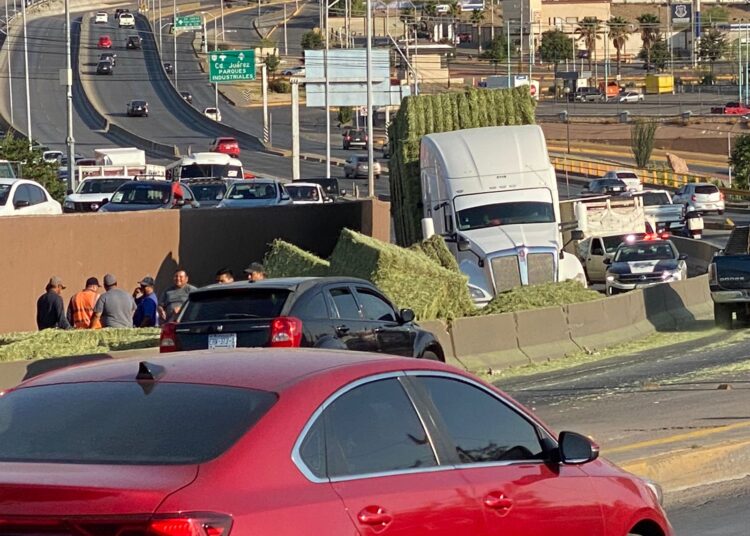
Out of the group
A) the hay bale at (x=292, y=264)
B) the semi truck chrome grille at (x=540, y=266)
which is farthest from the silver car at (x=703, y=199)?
the hay bale at (x=292, y=264)

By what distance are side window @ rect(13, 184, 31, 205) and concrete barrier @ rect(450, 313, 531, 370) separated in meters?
12.4

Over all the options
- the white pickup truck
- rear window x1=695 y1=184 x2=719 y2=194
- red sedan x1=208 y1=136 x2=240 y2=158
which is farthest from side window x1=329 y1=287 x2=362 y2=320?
red sedan x1=208 y1=136 x2=240 y2=158

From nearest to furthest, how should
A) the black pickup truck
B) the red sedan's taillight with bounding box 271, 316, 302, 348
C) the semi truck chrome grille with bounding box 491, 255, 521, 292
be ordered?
the red sedan's taillight with bounding box 271, 316, 302, 348 → the black pickup truck → the semi truck chrome grille with bounding box 491, 255, 521, 292

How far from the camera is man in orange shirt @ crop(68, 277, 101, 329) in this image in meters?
22.0

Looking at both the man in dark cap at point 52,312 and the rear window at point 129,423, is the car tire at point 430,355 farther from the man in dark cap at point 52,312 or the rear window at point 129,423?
the rear window at point 129,423

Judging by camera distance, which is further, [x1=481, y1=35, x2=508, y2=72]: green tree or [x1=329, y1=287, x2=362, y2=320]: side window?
[x1=481, y1=35, x2=508, y2=72]: green tree

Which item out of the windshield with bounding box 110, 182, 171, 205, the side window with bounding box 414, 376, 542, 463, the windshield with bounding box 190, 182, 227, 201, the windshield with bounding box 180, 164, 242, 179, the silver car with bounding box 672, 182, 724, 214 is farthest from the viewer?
the silver car with bounding box 672, 182, 724, 214

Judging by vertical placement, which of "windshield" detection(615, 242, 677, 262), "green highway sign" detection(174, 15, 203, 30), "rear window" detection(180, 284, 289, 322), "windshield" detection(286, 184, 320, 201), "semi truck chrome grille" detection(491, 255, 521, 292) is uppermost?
"green highway sign" detection(174, 15, 203, 30)

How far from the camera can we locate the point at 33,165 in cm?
5553

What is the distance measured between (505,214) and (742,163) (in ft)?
197

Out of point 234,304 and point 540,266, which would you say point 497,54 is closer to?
point 540,266

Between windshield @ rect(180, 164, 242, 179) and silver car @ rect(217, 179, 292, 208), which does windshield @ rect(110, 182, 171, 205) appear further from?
windshield @ rect(180, 164, 242, 179)

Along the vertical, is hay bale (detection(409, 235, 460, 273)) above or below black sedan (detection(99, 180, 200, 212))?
below

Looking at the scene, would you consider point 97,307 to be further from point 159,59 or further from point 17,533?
point 159,59
